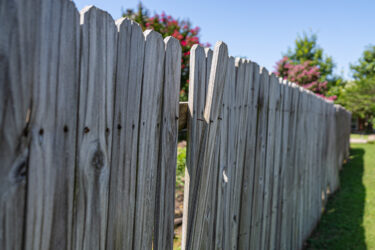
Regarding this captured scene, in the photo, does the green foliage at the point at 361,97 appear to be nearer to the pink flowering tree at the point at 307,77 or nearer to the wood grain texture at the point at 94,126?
the pink flowering tree at the point at 307,77

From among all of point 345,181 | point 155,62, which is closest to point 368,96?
point 345,181

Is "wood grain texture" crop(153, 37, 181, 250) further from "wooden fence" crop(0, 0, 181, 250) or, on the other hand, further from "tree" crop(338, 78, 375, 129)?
"tree" crop(338, 78, 375, 129)

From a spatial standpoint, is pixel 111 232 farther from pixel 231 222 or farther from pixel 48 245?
pixel 231 222

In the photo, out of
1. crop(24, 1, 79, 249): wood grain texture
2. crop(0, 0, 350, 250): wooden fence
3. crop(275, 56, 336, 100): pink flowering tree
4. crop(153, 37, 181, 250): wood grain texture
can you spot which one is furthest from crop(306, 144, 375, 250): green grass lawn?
crop(275, 56, 336, 100): pink flowering tree

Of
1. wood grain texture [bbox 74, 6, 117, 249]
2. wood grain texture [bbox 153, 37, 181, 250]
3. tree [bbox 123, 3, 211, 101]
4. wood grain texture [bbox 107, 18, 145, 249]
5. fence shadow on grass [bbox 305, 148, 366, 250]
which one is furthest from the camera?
tree [bbox 123, 3, 211, 101]

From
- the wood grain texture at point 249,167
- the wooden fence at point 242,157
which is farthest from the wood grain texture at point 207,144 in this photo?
the wood grain texture at point 249,167

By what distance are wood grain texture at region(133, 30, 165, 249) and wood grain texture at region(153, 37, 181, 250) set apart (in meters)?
0.03

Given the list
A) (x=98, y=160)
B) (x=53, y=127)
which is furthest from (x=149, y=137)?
(x=53, y=127)

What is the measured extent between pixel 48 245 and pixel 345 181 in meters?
8.75

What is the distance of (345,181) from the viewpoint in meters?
7.95

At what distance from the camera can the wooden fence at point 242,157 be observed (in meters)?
1.56

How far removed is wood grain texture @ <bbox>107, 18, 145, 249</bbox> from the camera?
1.11 metres

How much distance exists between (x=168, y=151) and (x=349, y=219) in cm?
499

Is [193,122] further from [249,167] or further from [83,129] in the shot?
[249,167]
